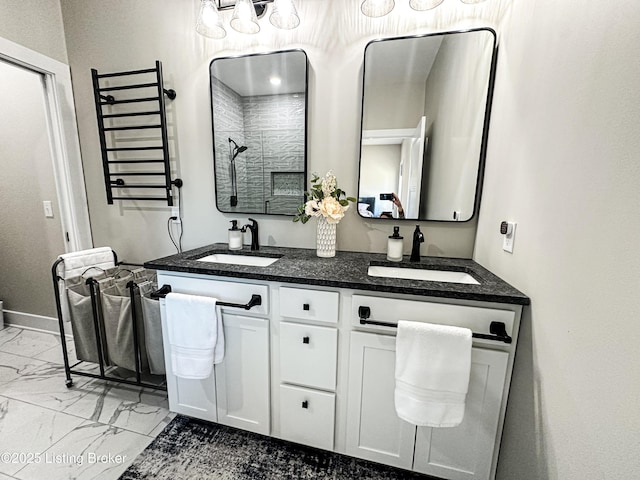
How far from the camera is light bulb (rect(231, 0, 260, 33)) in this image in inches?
55.6

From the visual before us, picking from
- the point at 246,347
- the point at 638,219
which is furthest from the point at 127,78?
the point at 638,219

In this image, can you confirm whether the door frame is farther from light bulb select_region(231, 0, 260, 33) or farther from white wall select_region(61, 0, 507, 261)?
light bulb select_region(231, 0, 260, 33)

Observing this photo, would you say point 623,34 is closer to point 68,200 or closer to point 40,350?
point 68,200

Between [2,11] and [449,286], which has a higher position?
[2,11]

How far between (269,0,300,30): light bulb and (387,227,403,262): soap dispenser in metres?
1.27

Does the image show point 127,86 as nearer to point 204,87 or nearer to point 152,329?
point 204,87

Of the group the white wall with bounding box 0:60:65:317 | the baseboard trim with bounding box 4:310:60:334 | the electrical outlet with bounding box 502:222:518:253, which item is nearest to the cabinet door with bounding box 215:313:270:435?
the electrical outlet with bounding box 502:222:518:253

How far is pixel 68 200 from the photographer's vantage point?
2.04 meters

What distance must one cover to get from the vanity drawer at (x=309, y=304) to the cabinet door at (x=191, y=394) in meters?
0.60

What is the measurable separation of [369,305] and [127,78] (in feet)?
7.49

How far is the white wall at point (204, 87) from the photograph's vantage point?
4.98ft

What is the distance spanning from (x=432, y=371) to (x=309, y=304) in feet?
1.79

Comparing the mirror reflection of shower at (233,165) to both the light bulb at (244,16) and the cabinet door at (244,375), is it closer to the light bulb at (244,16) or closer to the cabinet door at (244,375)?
the light bulb at (244,16)

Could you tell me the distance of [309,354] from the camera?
47.8 inches
